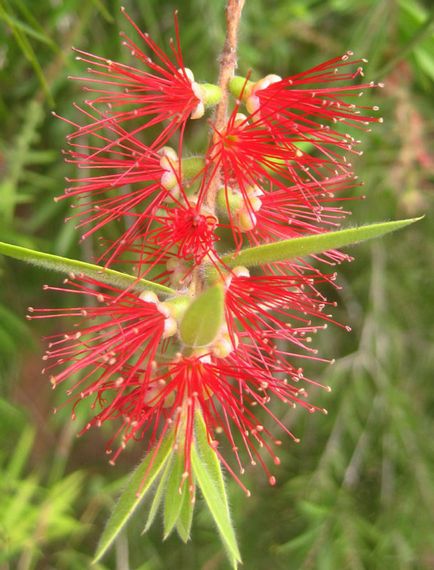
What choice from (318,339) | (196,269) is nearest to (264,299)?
(196,269)

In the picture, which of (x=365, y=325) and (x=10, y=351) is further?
(x=365, y=325)

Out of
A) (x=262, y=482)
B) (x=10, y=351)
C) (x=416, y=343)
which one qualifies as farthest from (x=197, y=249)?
(x=416, y=343)

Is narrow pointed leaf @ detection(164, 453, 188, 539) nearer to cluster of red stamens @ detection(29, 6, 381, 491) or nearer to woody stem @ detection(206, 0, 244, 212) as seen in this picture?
cluster of red stamens @ detection(29, 6, 381, 491)

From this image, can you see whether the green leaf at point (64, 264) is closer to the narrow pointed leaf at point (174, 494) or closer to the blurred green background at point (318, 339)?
the narrow pointed leaf at point (174, 494)

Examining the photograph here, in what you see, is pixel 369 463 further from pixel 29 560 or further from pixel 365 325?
pixel 29 560

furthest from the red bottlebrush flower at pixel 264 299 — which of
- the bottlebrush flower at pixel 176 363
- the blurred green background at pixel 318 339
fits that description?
the blurred green background at pixel 318 339

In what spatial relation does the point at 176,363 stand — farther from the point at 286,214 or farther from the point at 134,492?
the point at 286,214

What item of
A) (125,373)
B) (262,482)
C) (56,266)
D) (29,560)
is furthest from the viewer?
(262,482)
